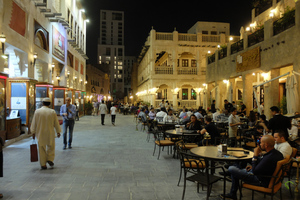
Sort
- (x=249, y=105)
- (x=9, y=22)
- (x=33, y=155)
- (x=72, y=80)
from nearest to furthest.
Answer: (x=33, y=155)
(x=9, y=22)
(x=249, y=105)
(x=72, y=80)

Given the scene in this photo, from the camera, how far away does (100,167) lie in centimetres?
619

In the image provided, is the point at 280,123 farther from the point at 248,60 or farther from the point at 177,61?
the point at 177,61

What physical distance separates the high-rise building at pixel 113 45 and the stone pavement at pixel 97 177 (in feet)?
329

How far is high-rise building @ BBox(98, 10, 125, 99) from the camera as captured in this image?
11006cm

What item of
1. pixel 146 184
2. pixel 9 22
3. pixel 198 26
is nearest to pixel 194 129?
pixel 146 184

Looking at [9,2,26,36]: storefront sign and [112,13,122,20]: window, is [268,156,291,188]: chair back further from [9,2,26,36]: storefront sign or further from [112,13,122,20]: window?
[112,13,122,20]: window

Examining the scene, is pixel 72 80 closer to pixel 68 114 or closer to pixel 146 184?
pixel 68 114

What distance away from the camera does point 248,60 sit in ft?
48.6

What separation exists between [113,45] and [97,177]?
114m

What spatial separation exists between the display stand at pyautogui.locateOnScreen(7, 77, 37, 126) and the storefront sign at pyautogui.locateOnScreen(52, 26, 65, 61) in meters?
6.26

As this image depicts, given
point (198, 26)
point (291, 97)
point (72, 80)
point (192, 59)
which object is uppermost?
point (198, 26)

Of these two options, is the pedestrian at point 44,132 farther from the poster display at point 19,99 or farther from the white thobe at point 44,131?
the poster display at point 19,99

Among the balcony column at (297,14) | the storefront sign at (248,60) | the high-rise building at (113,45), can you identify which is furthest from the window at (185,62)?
the high-rise building at (113,45)

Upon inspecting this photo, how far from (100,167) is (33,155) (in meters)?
1.76
